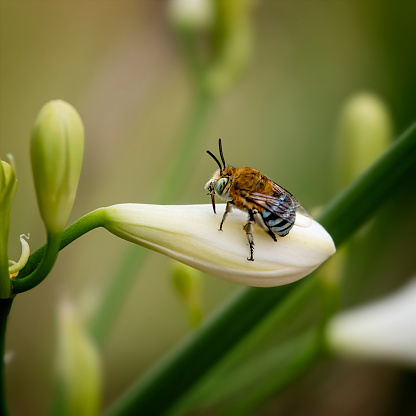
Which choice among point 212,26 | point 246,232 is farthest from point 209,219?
point 212,26

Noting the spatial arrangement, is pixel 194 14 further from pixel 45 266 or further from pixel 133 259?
pixel 45 266

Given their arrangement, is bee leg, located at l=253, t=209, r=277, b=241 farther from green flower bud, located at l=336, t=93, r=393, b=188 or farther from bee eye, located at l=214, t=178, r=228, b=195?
green flower bud, located at l=336, t=93, r=393, b=188

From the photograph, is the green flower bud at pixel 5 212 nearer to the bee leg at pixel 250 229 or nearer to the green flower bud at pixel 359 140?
the bee leg at pixel 250 229

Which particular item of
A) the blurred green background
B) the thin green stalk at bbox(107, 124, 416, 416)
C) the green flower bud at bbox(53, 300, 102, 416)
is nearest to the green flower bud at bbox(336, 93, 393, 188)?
the thin green stalk at bbox(107, 124, 416, 416)

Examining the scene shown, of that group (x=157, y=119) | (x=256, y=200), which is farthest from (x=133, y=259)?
(x=157, y=119)

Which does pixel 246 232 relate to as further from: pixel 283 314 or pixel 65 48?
pixel 65 48

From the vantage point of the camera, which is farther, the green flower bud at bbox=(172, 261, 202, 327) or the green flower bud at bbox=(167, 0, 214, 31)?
the green flower bud at bbox=(167, 0, 214, 31)
